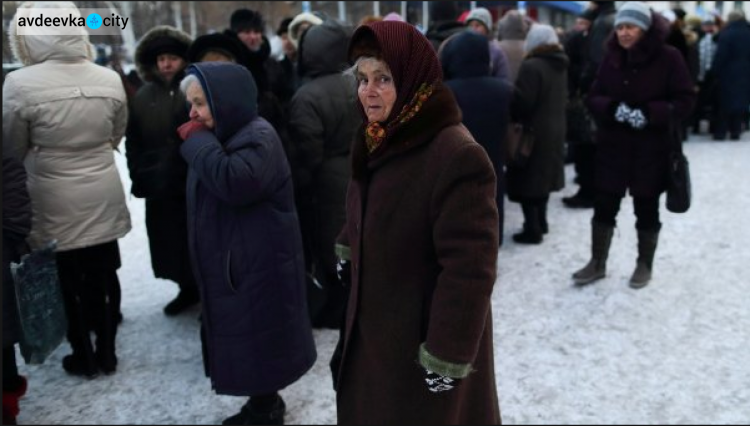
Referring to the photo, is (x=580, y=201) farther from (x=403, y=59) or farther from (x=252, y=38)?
(x=403, y=59)

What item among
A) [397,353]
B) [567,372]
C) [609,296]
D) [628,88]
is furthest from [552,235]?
[397,353]

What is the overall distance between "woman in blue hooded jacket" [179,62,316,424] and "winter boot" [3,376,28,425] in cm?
105

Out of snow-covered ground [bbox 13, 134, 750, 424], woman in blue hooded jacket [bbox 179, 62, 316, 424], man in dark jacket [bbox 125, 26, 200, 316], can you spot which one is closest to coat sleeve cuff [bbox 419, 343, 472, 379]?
snow-covered ground [bbox 13, 134, 750, 424]

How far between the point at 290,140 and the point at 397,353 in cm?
197

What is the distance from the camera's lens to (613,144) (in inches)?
157

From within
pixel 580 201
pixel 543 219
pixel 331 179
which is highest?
pixel 331 179

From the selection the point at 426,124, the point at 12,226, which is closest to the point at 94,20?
the point at 12,226

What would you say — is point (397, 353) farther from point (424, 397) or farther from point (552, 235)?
point (552, 235)

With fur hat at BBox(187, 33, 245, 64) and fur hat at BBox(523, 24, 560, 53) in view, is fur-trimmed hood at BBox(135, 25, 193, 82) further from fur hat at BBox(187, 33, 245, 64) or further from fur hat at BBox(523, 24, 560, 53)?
fur hat at BBox(523, 24, 560, 53)

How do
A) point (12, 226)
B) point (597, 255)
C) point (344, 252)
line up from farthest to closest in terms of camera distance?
point (597, 255)
point (12, 226)
point (344, 252)

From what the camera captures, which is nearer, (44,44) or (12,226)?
(12,226)

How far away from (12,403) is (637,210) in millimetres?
3753

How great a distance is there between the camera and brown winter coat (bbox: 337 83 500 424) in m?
1.58

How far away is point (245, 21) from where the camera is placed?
4.58 metres
